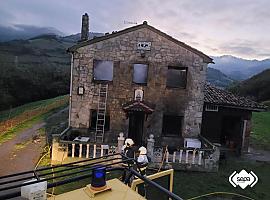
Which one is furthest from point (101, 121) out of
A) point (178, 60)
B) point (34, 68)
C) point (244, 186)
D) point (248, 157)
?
point (34, 68)

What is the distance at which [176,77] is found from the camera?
16922 mm

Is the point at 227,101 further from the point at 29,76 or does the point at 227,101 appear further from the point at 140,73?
the point at 29,76

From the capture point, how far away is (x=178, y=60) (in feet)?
52.9

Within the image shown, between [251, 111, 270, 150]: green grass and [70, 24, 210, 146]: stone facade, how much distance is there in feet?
28.1

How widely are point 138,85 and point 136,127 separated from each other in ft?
8.48

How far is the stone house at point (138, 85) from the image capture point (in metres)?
15.9

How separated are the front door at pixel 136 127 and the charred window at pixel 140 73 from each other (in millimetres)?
2026

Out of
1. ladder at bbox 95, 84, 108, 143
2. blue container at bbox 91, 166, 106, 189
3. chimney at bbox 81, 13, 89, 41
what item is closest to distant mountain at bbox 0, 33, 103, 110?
chimney at bbox 81, 13, 89, 41

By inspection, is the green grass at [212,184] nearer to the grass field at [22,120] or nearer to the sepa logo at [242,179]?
the sepa logo at [242,179]

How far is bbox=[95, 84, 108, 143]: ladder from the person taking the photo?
1614 centimetres

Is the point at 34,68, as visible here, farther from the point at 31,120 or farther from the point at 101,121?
the point at 101,121

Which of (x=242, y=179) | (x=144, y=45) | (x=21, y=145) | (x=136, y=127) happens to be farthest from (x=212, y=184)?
(x=21, y=145)

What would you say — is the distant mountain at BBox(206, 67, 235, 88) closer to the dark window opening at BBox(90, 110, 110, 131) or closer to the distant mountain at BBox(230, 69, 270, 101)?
the distant mountain at BBox(230, 69, 270, 101)

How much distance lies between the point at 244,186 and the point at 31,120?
18171mm
